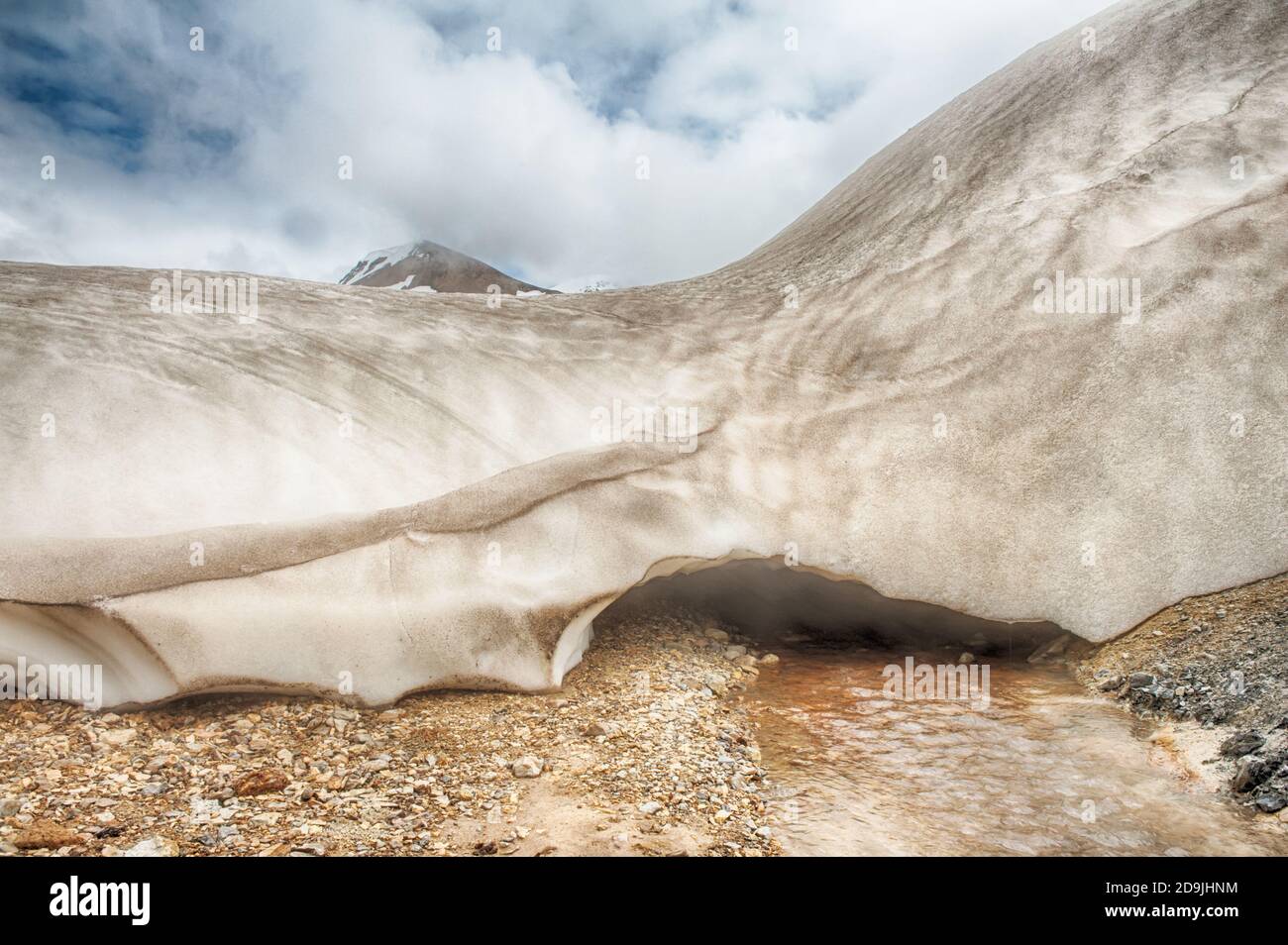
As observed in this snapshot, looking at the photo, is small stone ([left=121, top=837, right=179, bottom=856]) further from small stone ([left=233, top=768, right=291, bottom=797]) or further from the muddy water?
the muddy water

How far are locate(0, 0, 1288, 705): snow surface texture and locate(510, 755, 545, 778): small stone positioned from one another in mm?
625

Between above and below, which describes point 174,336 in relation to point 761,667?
above

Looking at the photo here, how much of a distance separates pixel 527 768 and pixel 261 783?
95 cm

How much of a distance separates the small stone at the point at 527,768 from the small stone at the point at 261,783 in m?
0.82

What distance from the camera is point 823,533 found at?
4410mm

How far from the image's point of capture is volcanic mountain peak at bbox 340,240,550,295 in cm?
3866

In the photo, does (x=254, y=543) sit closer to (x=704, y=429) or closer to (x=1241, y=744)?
(x=704, y=429)

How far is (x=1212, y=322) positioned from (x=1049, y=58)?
3218mm

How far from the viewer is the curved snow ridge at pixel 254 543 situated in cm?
313

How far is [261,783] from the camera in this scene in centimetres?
279

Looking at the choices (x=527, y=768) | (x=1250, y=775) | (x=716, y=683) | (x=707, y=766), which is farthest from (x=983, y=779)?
(x=527, y=768)

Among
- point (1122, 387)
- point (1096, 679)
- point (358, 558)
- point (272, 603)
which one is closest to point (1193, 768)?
point (1096, 679)

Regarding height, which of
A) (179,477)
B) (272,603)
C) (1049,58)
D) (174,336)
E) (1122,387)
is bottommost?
(272,603)
